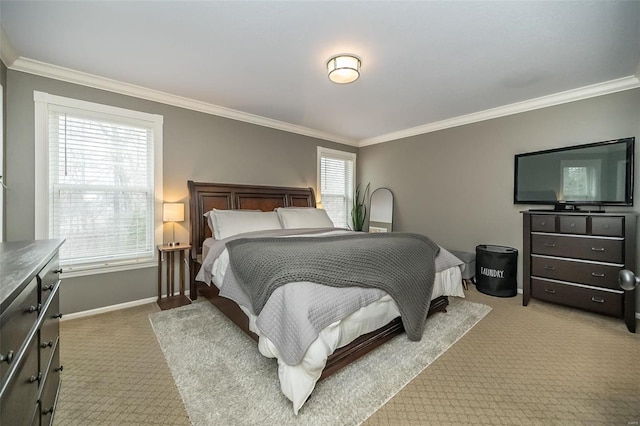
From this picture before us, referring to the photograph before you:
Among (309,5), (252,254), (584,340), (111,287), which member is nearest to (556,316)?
(584,340)

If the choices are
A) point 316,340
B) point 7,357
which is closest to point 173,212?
point 316,340

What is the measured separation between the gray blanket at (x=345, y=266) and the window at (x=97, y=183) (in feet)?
4.86

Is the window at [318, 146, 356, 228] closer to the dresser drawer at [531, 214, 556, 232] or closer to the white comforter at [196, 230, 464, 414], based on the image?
the white comforter at [196, 230, 464, 414]

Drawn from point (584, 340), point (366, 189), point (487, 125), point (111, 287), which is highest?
point (487, 125)

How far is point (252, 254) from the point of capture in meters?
2.08

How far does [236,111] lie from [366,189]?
2882mm

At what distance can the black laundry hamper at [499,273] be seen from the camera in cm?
337

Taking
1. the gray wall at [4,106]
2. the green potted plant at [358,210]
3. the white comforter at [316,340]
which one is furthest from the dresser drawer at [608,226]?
the gray wall at [4,106]

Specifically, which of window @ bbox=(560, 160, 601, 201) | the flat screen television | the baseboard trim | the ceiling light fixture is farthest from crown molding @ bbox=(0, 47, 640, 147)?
the baseboard trim

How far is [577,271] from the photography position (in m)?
2.76

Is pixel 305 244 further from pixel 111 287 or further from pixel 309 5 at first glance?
pixel 111 287

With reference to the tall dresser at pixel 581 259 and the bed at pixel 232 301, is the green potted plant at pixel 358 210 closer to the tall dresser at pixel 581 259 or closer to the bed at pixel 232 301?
the bed at pixel 232 301

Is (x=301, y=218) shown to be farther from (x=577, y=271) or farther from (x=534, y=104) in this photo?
(x=534, y=104)

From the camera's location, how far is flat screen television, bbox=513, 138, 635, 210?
110 inches
